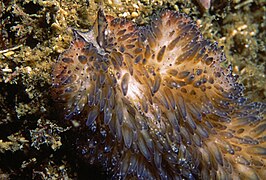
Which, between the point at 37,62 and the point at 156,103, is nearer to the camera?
the point at 156,103

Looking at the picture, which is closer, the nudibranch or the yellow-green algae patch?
the nudibranch

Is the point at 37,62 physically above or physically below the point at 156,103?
above

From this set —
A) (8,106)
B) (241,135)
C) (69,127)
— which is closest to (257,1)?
(241,135)

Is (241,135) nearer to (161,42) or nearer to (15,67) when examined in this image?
(161,42)

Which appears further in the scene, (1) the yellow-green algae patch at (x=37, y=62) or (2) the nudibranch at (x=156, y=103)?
(1) the yellow-green algae patch at (x=37, y=62)
